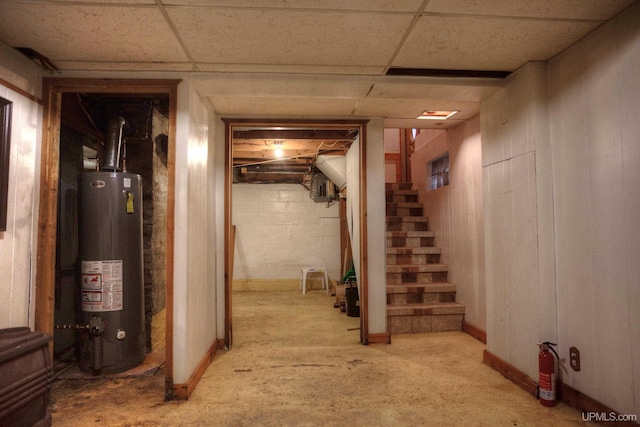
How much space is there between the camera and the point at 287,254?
6230 millimetres

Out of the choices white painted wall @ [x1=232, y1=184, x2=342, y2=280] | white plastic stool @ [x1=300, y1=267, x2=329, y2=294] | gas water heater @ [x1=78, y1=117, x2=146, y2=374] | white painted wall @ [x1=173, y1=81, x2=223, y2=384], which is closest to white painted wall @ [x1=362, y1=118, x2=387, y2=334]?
white painted wall @ [x1=173, y1=81, x2=223, y2=384]

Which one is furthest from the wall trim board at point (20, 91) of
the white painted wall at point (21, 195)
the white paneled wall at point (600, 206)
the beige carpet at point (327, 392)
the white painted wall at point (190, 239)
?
the white paneled wall at point (600, 206)

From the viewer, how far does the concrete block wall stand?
20.3 ft

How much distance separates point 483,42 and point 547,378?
6.60ft

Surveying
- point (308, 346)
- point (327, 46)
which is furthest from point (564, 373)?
point (327, 46)

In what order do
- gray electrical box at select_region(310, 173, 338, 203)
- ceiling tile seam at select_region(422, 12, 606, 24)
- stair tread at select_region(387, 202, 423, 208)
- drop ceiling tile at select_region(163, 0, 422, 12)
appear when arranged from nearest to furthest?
drop ceiling tile at select_region(163, 0, 422, 12) < ceiling tile seam at select_region(422, 12, 606, 24) < stair tread at select_region(387, 202, 423, 208) < gray electrical box at select_region(310, 173, 338, 203)

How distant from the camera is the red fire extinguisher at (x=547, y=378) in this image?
6.46ft

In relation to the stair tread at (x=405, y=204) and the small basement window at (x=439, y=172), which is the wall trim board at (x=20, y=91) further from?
the small basement window at (x=439, y=172)

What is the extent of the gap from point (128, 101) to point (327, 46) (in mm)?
2016

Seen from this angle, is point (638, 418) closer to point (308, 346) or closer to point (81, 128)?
point (308, 346)

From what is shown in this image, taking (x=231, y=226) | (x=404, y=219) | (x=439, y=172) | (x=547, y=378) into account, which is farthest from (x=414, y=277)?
(x=231, y=226)

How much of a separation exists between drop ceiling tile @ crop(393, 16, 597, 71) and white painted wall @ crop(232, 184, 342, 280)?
4247 millimetres

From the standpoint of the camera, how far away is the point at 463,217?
3.59m

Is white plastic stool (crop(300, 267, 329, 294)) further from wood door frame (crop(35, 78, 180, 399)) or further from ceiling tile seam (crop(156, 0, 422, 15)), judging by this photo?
ceiling tile seam (crop(156, 0, 422, 15))
